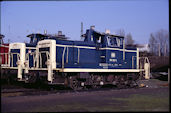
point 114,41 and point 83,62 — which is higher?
point 114,41

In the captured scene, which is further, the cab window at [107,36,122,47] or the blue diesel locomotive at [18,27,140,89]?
the cab window at [107,36,122,47]

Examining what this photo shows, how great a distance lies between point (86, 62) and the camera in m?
16.5

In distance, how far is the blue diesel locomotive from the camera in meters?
15.2

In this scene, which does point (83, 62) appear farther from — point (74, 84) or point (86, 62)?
point (74, 84)

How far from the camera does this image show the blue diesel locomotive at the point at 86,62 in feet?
50.0

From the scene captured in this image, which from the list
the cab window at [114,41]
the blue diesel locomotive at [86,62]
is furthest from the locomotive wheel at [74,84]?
the cab window at [114,41]

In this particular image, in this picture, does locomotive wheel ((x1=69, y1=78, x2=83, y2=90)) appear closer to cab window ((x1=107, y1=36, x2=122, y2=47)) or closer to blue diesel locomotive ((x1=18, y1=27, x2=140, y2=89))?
blue diesel locomotive ((x1=18, y1=27, x2=140, y2=89))

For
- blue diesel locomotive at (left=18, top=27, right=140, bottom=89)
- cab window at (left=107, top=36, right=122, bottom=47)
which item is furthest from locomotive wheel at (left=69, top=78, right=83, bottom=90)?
cab window at (left=107, top=36, right=122, bottom=47)

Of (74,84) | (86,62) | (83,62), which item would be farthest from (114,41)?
(74,84)

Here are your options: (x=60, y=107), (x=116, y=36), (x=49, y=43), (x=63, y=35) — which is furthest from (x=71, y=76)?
Answer: (x=60, y=107)

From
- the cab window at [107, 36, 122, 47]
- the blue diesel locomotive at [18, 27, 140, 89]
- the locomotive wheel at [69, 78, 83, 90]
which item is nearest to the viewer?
the blue diesel locomotive at [18, 27, 140, 89]

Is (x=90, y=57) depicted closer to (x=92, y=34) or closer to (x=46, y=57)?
(x=92, y=34)

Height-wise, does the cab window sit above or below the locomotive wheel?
above

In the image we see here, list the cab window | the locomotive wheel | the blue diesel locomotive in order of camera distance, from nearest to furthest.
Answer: the blue diesel locomotive < the locomotive wheel < the cab window
